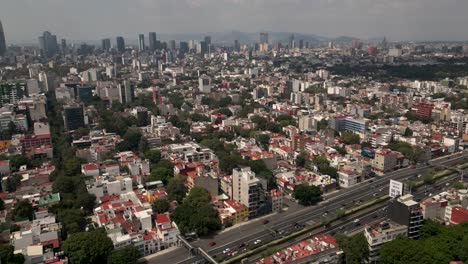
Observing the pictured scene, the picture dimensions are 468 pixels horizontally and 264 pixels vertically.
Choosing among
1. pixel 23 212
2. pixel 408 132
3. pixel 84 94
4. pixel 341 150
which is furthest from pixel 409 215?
pixel 84 94

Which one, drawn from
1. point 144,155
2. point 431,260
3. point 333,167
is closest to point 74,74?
point 144,155

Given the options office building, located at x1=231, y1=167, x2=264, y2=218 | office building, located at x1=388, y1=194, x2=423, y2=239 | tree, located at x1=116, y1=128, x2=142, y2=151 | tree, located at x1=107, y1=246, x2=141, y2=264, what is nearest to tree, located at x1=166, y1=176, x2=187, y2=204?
office building, located at x1=231, y1=167, x2=264, y2=218

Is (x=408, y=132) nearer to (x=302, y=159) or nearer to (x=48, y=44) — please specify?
(x=302, y=159)

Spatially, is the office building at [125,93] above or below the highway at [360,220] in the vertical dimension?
above

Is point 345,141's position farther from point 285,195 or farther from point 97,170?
point 97,170

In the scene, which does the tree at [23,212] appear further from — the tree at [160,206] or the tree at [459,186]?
the tree at [459,186]

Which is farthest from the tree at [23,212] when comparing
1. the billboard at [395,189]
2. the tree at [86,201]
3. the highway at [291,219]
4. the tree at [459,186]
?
the tree at [459,186]
